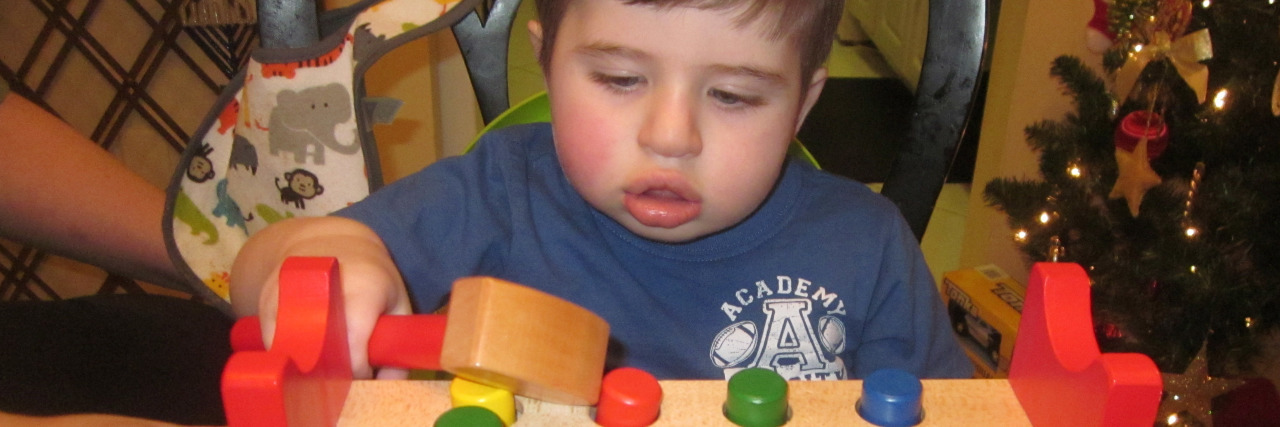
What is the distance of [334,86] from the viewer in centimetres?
77

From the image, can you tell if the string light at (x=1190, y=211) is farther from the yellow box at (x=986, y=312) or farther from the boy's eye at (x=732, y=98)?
the boy's eye at (x=732, y=98)

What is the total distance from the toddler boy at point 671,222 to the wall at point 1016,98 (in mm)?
977

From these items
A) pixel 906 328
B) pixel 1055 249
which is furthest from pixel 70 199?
pixel 1055 249

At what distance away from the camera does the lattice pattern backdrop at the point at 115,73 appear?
62.3 inches

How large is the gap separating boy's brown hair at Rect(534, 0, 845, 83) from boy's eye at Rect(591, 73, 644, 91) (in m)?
0.05

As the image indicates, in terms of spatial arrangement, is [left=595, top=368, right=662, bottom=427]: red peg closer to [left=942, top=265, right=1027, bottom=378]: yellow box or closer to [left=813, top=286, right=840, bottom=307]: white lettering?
[left=813, top=286, right=840, bottom=307]: white lettering

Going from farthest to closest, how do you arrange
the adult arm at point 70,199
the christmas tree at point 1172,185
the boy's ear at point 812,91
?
the christmas tree at point 1172,185, the adult arm at point 70,199, the boy's ear at point 812,91

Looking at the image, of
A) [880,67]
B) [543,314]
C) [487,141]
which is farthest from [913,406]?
[880,67]

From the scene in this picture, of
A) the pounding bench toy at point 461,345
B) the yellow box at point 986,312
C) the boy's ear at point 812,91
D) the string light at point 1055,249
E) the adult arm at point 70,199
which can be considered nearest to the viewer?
the pounding bench toy at point 461,345

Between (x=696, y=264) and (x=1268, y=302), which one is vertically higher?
(x=696, y=264)

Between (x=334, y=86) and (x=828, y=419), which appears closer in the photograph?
(x=828, y=419)

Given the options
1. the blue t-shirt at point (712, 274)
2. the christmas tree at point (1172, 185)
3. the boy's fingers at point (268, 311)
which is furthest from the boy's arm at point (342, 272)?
the christmas tree at point (1172, 185)

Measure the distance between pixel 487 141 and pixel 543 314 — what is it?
0.38 meters

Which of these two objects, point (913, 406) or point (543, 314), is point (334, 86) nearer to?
point (543, 314)
